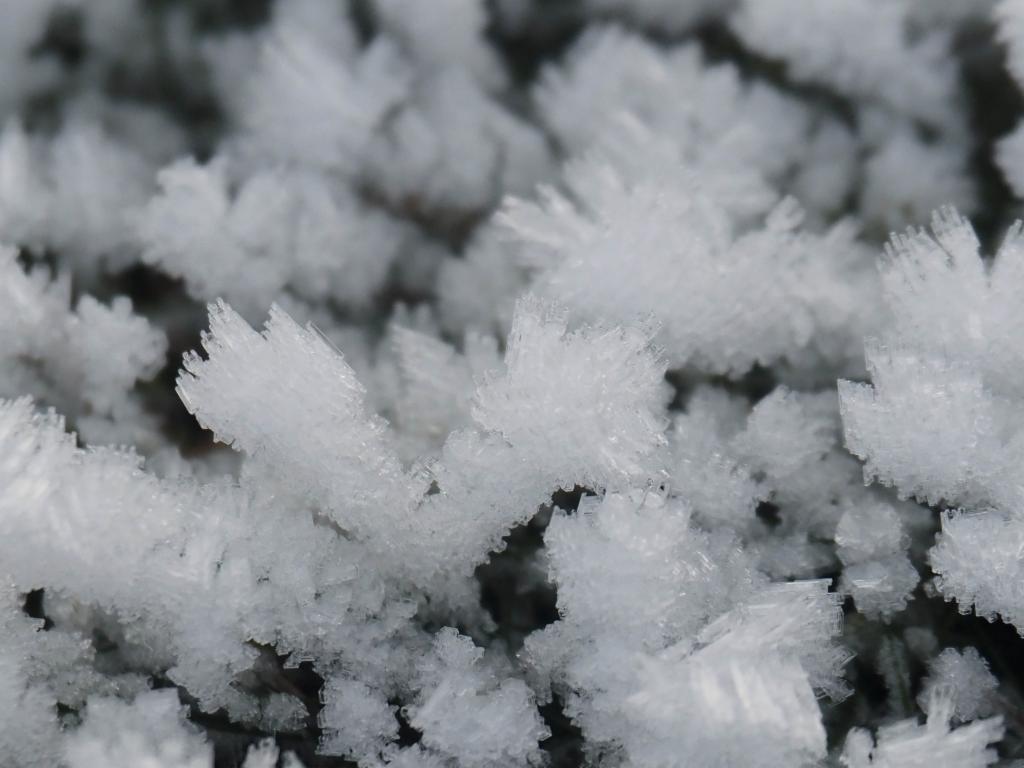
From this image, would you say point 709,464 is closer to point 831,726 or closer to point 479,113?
point 831,726

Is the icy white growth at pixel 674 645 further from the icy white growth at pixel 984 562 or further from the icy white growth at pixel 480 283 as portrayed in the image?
the icy white growth at pixel 480 283

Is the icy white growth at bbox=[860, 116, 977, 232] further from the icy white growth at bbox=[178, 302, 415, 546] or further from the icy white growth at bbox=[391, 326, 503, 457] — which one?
the icy white growth at bbox=[178, 302, 415, 546]

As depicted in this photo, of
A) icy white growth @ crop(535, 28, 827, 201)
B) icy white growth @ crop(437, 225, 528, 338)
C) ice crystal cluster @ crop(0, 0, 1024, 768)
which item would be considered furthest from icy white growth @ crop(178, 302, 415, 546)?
icy white growth @ crop(535, 28, 827, 201)

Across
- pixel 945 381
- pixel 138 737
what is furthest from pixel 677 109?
pixel 138 737

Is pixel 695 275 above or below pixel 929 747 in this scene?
above

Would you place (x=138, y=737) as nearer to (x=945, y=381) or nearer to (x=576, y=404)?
(x=576, y=404)

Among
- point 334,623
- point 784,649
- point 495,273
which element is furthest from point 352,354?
point 784,649

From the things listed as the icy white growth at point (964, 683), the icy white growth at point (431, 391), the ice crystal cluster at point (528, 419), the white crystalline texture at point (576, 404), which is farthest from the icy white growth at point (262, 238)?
the icy white growth at point (964, 683)
